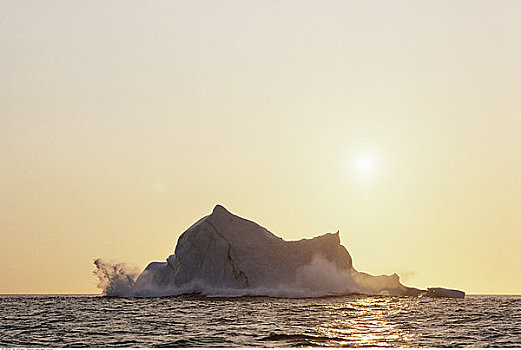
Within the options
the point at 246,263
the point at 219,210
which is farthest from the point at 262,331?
the point at 219,210

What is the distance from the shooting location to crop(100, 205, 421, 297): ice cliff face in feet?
192

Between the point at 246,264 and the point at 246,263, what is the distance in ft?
0.28

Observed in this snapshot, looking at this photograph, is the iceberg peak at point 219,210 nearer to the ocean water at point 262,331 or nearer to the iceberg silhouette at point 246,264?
the iceberg silhouette at point 246,264

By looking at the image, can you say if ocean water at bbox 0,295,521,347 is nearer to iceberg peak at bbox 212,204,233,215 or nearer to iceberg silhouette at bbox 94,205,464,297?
iceberg silhouette at bbox 94,205,464,297

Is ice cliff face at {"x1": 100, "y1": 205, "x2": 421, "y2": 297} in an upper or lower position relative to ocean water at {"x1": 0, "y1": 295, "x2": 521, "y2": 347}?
upper

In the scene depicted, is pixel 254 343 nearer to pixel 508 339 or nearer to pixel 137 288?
pixel 508 339

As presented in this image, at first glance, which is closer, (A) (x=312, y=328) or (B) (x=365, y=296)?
(A) (x=312, y=328)

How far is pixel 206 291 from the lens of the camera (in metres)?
58.0

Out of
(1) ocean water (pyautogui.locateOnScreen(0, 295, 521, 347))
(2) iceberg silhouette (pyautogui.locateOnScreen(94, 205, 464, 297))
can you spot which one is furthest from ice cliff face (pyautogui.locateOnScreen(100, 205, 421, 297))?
(1) ocean water (pyautogui.locateOnScreen(0, 295, 521, 347))

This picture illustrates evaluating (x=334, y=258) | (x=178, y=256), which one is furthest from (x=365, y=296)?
(x=178, y=256)

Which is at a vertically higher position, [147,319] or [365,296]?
[365,296]

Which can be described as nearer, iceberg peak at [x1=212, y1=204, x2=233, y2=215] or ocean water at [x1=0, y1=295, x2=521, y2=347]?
ocean water at [x1=0, y1=295, x2=521, y2=347]

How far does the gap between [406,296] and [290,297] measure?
15.4 m

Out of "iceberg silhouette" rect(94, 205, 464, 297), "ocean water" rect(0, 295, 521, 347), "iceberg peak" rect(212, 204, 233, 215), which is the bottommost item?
"ocean water" rect(0, 295, 521, 347)
